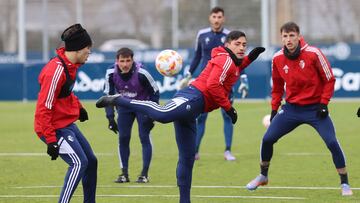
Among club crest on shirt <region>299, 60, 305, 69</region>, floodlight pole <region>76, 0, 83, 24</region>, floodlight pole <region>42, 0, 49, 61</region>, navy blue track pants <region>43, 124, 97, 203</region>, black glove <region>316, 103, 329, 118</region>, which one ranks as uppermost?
floodlight pole <region>76, 0, 83, 24</region>

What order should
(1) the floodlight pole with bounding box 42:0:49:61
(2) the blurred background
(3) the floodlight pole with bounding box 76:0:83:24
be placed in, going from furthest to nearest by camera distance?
1. (3) the floodlight pole with bounding box 76:0:83:24
2. (2) the blurred background
3. (1) the floodlight pole with bounding box 42:0:49:61

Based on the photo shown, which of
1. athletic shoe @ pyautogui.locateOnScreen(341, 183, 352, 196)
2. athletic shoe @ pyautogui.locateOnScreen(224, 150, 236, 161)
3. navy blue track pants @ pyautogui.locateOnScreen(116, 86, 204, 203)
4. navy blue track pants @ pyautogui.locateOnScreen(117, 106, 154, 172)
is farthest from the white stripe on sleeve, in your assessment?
athletic shoe @ pyautogui.locateOnScreen(224, 150, 236, 161)

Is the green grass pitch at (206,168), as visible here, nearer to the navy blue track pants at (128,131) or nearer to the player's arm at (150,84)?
the navy blue track pants at (128,131)

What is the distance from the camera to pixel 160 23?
41031mm

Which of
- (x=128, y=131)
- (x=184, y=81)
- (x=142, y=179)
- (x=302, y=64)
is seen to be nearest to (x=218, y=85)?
(x=302, y=64)

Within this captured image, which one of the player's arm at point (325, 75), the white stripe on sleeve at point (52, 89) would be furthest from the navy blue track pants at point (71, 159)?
the player's arm at point (325, 75)

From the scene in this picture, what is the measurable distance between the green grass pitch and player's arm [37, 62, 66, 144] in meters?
2.30

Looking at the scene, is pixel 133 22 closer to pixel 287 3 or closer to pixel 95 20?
pixel 95 20

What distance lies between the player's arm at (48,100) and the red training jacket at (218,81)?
6.42 ft

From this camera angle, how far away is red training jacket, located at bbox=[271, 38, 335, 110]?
479 inches

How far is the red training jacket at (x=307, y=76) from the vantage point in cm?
1216

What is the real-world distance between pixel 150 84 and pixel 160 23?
27.4 metres

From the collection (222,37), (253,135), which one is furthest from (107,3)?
(222,37)

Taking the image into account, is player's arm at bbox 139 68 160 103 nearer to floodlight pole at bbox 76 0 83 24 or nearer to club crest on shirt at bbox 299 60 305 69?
club crest on shirt at bbox 299 60 305 69
